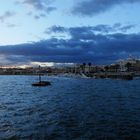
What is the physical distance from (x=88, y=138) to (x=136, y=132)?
487cm

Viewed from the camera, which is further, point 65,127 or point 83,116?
point 83,116

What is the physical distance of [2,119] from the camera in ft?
149

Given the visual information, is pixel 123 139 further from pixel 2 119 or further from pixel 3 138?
pixel 2 119

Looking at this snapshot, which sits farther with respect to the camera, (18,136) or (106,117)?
(106,117)

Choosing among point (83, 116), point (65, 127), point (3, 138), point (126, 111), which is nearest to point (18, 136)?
point (3, 138)

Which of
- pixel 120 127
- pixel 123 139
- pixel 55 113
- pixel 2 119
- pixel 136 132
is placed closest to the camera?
pixel 123 139

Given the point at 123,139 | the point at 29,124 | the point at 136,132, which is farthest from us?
the point at 29,124

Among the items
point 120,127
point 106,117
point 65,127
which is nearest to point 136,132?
point 120,127

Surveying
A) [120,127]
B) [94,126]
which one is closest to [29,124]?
[94,126]

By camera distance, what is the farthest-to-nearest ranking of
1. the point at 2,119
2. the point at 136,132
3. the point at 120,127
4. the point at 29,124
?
the point at 2,119, the point at 29,124, the point at 120,127, the point at 136,132

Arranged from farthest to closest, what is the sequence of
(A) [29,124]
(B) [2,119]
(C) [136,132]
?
(B) [2,119]
(A) [29,124]
(C) [136,132]

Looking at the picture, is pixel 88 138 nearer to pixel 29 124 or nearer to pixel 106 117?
pixel 29 124

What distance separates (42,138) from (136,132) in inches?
334

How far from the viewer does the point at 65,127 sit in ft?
128
